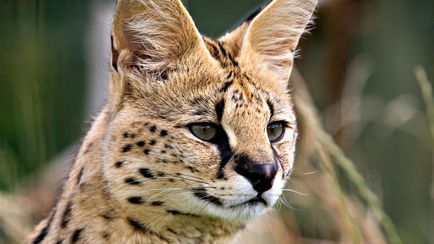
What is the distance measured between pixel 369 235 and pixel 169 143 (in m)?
1.49

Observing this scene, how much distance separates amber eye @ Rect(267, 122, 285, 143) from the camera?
10.7 feet

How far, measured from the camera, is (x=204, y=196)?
3047mm

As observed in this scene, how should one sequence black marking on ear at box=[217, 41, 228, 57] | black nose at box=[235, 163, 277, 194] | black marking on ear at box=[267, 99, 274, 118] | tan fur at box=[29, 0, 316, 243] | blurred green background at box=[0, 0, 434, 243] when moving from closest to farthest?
black nose at box=[235, 163, 277, 194] < tan fur at box=[29, 0, 316, 243] < black marking on ear at box=[267, 99, 274, 118] < black marking on ear at box=[217, 41, 228, 57] < blurred green background at box=[0, 0, 434, 243]

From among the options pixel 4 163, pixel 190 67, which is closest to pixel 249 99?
pixel 190 67

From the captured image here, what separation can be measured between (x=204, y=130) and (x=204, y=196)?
0.23 m

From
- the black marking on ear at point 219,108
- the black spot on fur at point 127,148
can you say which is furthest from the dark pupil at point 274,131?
the black spot on fur at point 127,148

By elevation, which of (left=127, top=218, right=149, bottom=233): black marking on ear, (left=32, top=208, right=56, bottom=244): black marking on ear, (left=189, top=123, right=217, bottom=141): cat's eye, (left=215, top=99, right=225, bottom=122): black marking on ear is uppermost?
(left=215, top=99, right=225, bottom=122): black marking on ear

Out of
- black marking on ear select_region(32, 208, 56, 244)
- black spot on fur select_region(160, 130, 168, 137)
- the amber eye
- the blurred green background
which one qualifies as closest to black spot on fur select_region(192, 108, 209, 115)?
black spot on fur select_region(160, 130, 168, 137)

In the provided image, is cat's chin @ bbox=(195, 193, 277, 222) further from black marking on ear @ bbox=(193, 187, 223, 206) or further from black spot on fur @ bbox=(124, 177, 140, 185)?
black spot on fur @ bbox=(124, 177, 140, 185)

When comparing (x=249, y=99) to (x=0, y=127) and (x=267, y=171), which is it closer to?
(x=267, y=171)

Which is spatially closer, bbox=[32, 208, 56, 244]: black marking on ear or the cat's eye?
the cat's eye

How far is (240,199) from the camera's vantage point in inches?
118

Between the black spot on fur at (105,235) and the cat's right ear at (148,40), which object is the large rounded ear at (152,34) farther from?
the black spot on fur at (105,235)

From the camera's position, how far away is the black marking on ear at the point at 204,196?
9.96 feet
